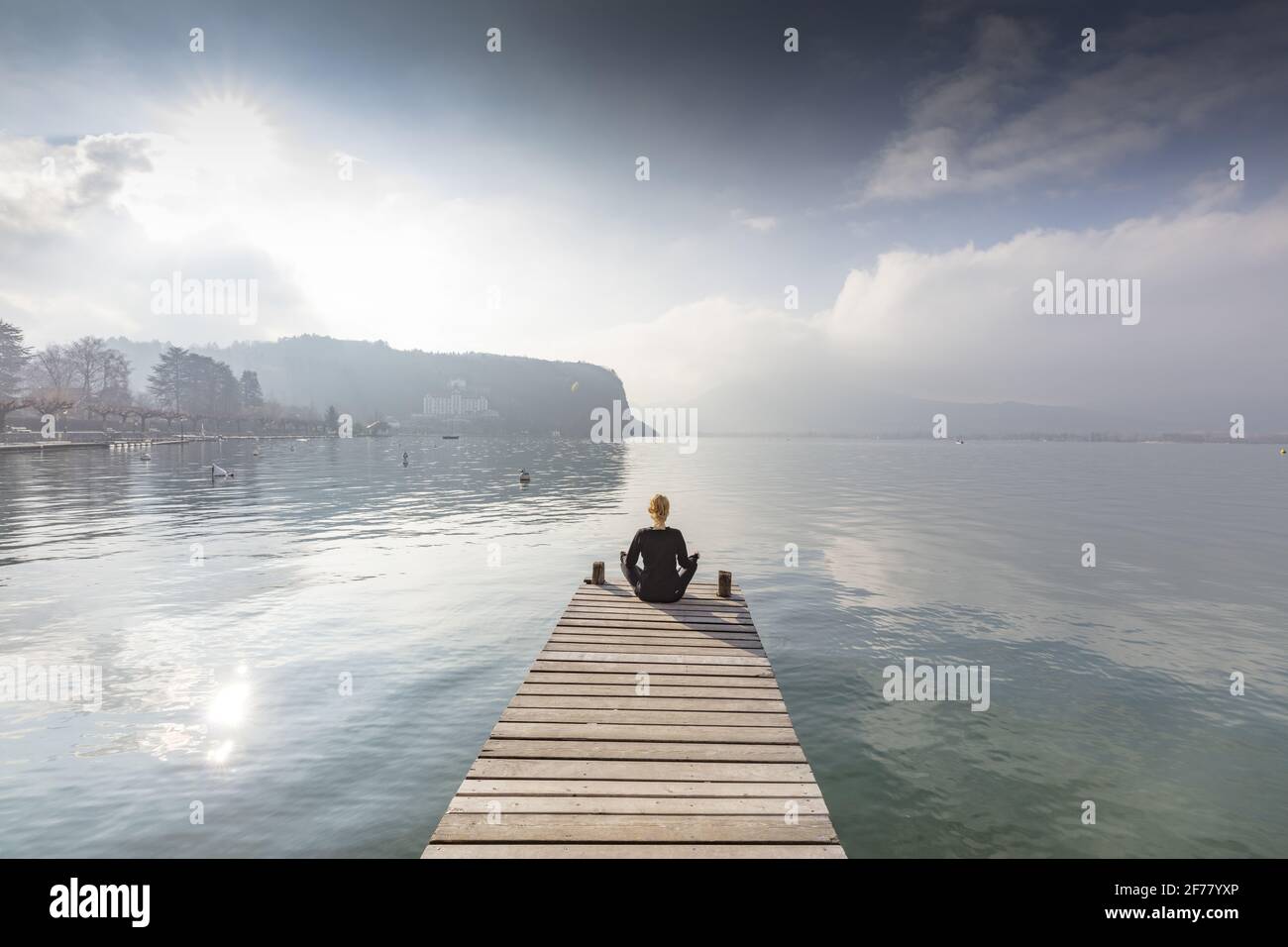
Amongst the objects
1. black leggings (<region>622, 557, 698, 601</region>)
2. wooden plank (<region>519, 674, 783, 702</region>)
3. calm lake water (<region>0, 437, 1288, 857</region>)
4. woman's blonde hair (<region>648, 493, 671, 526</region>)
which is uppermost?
woman's blonde hair (<region>648, 493, 671, 526</region>)

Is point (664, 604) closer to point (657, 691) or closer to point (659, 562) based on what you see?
point (659, 562)

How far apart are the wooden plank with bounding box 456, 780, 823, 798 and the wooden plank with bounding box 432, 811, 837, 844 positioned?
A: 0.38 meters

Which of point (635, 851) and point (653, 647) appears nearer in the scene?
point (635, 851)

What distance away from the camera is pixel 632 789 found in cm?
618

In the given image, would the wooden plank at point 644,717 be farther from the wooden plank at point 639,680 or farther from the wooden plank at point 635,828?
the wooden plank at point 635,828

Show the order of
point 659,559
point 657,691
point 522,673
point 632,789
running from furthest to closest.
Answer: point 522,673, point 659,559, point 657,691, point 632,789

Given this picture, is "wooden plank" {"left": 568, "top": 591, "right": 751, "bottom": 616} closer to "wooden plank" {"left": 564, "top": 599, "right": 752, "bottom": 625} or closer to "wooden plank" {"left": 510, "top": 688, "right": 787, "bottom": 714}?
"wooden plank" {"left": 564, "top": 599, "right": 752, "bottom": 625}

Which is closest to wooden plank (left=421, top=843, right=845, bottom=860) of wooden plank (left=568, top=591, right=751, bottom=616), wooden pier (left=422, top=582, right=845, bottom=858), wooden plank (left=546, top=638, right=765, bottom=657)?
wooden pier (left=422, top=582, right=845, bottom=858)

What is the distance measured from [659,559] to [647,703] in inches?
192

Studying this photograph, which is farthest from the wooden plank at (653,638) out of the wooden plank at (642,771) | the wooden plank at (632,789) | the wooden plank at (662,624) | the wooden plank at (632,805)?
the wooden plank at (632,805)

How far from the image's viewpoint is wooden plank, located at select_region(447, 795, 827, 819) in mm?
5715

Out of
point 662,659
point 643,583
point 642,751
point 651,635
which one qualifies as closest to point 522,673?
point 643,583

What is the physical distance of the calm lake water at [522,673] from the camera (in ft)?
27.3
